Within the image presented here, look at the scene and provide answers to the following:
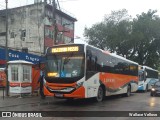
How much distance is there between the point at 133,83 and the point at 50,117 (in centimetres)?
1653

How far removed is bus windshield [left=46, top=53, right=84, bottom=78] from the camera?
1546cm

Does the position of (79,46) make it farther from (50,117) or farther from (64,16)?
(64,16)

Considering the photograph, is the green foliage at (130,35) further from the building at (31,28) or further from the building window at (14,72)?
the building window at (14,72)

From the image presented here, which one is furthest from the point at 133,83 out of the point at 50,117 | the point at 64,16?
the point at 64,16

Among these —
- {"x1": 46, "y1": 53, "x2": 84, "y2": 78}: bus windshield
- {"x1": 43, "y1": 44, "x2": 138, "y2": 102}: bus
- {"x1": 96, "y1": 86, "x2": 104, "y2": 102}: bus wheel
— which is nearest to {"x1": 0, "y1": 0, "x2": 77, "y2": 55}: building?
{"x1": 96, "y1": 86, "x2": 104, "y2": 102}: bus wheel

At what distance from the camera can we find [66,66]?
15.7 m

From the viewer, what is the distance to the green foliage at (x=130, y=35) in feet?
170

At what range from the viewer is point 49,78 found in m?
16.0

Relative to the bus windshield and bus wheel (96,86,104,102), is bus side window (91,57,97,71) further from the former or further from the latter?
bus wheel (96,86,104,102)

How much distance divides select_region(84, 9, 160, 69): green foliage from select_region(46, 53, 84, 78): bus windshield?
36.0m

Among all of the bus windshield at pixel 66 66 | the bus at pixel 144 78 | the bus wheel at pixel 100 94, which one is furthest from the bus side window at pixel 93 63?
the bus at pixel 144 78

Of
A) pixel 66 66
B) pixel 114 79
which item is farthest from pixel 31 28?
pixel 66 66

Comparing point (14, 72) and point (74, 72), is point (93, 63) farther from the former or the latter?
point (14, 72)

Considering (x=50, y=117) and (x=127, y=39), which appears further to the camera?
(x=127, y=39)
